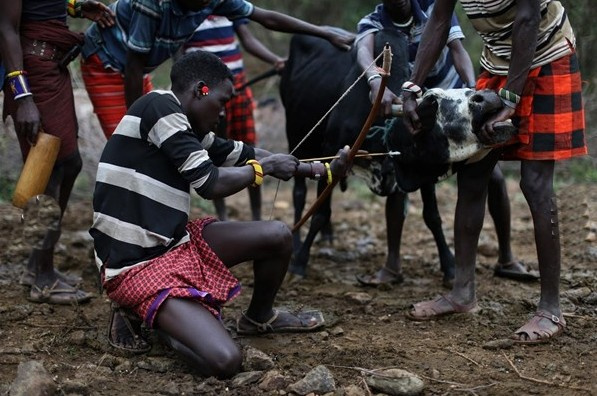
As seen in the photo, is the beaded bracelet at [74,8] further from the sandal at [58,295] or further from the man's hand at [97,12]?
the sandal at [58,295]

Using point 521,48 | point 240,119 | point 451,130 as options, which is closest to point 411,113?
point 451,130

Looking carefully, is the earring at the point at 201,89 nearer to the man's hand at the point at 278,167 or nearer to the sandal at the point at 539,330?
the man's hand at the point at 278,167

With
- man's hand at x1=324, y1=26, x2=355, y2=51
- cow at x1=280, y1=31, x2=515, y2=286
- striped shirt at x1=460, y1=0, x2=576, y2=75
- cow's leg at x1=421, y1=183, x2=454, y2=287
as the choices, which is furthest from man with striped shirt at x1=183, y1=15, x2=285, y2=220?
striped shirt at x1=460, y1=0, x2=576, y2=75

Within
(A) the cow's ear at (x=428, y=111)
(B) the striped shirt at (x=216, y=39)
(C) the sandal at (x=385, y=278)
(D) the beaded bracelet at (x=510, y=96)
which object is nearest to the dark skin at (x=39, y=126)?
(B) the striped shirt at (x=216, y=39)

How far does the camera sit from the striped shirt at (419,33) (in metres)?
4.68

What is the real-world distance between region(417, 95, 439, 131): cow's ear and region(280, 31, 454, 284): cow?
0.73 m

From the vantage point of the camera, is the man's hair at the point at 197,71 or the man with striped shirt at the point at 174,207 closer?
the man with striped shirt at the point at 174,207

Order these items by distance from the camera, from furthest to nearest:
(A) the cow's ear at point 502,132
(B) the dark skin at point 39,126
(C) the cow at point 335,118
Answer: (C) the cow at point 335,118 < (B) the dark skin at point 39,126 < (A) the cow's ear at point 502,132

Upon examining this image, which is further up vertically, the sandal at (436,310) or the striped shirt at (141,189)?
the striped shirt at (141,189)

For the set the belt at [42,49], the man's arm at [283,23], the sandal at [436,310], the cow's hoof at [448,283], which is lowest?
the cow's hoof at [448,283]

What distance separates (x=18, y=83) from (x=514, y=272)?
299 cm

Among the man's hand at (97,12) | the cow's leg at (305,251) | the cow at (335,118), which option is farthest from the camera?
the cow's leg at (305,251)

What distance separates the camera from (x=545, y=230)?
151 inches

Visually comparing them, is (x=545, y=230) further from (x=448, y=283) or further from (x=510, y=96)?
(x=448, y=283)
